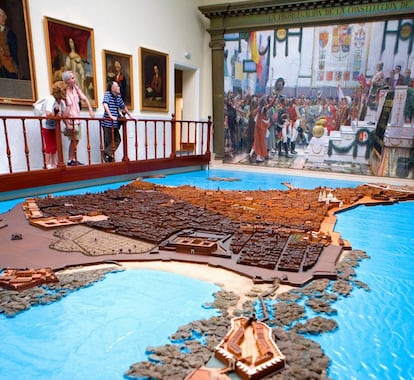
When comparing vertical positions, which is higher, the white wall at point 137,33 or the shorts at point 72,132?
the white wall at point 137,33

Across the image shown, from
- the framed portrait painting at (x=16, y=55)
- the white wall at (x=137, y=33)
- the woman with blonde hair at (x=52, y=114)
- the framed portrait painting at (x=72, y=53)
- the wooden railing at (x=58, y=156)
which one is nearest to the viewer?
the wooden railing at (x=58, y=156)

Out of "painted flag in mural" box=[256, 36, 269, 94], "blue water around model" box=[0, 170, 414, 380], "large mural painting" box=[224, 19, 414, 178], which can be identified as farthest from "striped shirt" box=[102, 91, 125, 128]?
"blue water around model" box=[0, 170, 414, 380]

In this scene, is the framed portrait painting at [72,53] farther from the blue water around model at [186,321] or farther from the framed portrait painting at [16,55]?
the blue water around model at [186,321]

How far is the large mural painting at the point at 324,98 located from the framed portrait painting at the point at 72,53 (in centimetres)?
466

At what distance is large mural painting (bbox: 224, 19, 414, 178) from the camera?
28.7 feet

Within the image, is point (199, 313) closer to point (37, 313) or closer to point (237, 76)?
point (37, 313)

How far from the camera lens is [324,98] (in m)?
9.59

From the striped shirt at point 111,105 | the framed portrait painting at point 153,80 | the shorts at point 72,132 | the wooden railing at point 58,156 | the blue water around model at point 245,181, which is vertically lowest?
the blue water around model at point 245,181

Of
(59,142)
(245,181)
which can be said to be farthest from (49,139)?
(245,181)

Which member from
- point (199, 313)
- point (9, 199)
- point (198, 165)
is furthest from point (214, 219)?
point (198, 165)

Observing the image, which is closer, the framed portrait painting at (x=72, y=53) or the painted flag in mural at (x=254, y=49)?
the framed portrait painting at (x=72, y=53)

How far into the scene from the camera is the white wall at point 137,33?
6762mm

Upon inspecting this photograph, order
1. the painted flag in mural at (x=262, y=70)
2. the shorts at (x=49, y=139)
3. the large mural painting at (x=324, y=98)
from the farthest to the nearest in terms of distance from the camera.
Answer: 1. the painted flag in mural at (x=262, y=70)
2. the large mural painting at (x=324, y=98)
3. the shorts at (x=49, y=139)

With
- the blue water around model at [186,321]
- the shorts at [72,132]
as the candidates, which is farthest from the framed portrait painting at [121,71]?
the blue water around model at [186,321]
